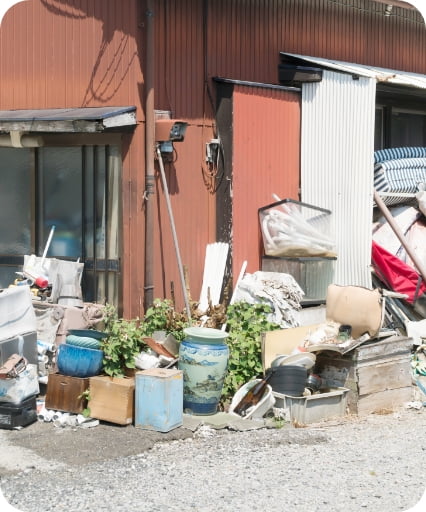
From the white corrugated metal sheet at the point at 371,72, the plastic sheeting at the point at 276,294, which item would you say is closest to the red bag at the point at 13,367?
the plastic sheeting at the point at 276,294

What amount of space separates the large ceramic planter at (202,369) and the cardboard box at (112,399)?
616mm

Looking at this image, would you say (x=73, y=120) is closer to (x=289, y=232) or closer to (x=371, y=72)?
(x=289, y=232)

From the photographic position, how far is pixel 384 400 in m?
9.61

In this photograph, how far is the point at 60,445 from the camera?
312 inches

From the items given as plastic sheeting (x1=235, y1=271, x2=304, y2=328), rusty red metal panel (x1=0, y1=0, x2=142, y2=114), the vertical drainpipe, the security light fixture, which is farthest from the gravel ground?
the security light fixture

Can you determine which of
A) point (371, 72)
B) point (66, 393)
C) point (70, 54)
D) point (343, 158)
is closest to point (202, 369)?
point (66, 393)

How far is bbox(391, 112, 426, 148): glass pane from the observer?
14.4m

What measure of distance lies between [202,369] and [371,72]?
564cm

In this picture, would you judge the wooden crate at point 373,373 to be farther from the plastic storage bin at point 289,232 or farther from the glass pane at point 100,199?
the glass pane at point 100,199

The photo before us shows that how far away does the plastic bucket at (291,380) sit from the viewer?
896cm

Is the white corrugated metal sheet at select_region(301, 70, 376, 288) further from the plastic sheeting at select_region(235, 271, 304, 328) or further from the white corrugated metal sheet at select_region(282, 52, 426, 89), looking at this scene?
the plastic sheeting at select_region(235, 271, 304, 328)

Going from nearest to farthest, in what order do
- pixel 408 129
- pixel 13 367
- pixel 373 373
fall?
pixel 13 367, pixel 373 373, pixel 408 129

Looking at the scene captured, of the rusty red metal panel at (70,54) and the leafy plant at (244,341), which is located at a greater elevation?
the rusty red metal panel at (70,54)

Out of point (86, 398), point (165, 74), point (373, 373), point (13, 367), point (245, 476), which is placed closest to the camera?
point (245, 476)
